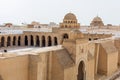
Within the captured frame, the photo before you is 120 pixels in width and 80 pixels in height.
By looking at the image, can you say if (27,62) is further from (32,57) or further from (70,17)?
(70,17)

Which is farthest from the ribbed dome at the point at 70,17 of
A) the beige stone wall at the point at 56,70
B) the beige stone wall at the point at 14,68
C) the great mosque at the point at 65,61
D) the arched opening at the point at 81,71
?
the beige stone wall at the point at 14,68

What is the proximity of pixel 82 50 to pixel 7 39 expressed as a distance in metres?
16.6

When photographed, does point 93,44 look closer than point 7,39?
Yes

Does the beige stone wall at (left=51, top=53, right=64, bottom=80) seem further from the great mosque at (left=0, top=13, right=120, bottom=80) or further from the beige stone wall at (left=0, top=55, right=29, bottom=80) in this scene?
the beige stone wall at (left=0, top=55, right=29, bottom=80)

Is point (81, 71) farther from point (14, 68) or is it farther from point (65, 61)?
point (14, 68)

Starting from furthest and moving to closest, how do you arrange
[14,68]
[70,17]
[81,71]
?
1. [70,17]
2. [81,71]
3. [14,68]

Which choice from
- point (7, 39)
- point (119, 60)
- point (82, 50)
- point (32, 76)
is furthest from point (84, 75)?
point (7, 39)

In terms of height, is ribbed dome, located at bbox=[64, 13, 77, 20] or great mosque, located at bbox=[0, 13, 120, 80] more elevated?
ribbed dome, located at bbox=[64, 13, 77, 20]

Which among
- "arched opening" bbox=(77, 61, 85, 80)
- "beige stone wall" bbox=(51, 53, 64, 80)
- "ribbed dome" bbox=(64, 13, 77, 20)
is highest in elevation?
"ribbed dome" bbox=(64, 13, 77, 20)

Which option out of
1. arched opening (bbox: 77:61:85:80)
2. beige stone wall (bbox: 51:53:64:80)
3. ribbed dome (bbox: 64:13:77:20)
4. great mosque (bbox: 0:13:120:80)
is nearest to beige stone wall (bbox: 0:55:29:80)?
great mosque (bbox: 0:13:120:80)

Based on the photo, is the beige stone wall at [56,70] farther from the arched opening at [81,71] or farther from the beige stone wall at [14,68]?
the arched opening at [81,71]

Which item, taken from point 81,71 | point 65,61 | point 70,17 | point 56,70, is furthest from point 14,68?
point 70,17

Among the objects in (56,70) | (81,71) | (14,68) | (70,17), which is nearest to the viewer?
(14,68)

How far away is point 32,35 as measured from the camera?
3456 centimetres
